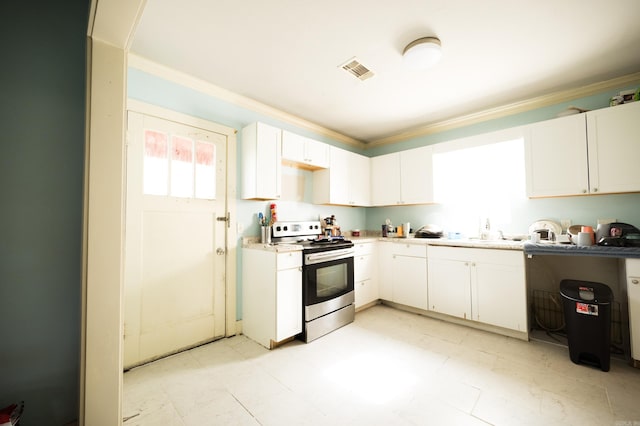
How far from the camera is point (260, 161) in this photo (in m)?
2.71

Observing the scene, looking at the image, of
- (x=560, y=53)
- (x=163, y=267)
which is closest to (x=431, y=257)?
(x=560, y=53)

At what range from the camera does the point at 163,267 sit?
7.54ft

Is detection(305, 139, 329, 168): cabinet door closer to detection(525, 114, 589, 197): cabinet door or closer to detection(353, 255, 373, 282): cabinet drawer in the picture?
detection(353, 255, 373, 282): cabinet drawer

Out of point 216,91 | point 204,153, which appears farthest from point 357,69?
point 204,153

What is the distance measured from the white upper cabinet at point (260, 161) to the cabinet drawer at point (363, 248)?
131cm

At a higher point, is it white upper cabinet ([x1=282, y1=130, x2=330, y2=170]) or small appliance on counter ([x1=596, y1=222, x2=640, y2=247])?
white upper cabinet ([x1=282, y1=130, x2=330, y2=170])

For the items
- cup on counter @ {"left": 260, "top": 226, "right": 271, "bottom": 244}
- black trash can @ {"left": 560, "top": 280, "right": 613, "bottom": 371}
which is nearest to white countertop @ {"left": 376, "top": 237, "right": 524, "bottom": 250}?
black trash can @ {"left": 560, "top": 280, "right": 613, "bottom": 371}

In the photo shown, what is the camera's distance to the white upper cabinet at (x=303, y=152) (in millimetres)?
3012

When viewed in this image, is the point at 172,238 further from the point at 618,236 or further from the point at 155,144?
the point at 618,236

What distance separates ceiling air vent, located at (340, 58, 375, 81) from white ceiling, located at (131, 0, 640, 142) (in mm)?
55

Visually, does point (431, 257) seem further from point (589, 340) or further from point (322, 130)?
point (322, 130)

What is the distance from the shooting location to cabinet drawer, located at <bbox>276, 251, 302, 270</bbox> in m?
2.39

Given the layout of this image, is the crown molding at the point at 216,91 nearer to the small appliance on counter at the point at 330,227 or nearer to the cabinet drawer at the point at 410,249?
the small appliance on counter at the point at 330,227

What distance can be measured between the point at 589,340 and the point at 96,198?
3577 millimetres
